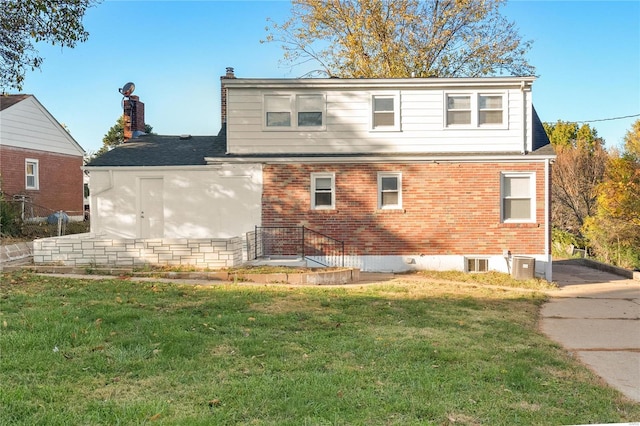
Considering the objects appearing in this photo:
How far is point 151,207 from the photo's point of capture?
15.0 m

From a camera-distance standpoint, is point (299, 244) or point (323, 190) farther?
point (323, 190)

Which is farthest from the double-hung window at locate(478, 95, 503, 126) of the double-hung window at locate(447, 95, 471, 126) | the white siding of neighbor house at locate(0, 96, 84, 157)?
the white siding of neighbor house at locate(0, 96, 84, 157)

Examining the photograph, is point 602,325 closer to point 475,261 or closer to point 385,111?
point 475,261

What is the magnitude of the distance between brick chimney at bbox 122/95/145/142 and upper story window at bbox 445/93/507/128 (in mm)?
Result: 12999

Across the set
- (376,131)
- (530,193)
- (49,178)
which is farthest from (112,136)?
(530,193)

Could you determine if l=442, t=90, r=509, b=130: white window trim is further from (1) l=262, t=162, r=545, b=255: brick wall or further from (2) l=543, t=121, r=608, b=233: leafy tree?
(2) l=543, t=121, r=608, b=233: leafy tree

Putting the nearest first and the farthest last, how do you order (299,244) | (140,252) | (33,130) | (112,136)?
(140,252)
(299,244)
(33,130)
(112,136)

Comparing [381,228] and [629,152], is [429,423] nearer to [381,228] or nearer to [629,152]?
[381,228]

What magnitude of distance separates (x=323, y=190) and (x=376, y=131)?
236 cm

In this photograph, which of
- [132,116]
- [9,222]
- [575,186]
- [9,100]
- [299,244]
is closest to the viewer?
[299,244]

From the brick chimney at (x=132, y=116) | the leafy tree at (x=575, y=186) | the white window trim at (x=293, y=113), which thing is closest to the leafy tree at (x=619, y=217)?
the leafy tree at (x=575, y=186)

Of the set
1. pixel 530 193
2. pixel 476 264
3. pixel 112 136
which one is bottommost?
pixel 476 264

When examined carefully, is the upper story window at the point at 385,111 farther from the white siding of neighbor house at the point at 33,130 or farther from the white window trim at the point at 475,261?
the white siding of neighbor house at the point at 33,130

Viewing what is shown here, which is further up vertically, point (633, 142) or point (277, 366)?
point (633, 142)
